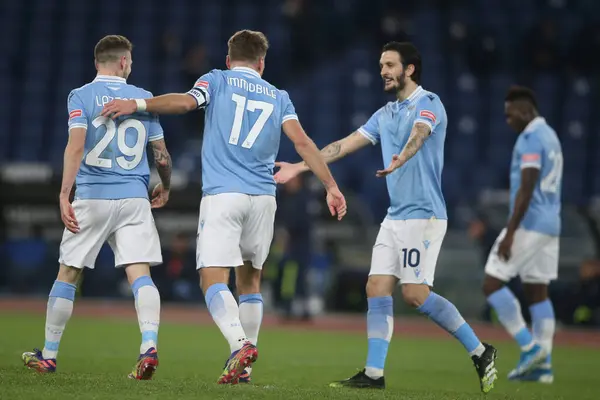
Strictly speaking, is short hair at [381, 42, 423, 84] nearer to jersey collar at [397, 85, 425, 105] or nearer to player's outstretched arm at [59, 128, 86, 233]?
jersey collar at [397, 85, 425, 105]

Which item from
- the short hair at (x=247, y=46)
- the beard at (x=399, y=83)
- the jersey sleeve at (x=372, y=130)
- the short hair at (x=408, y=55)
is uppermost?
the short hair at (x=408, y=55)

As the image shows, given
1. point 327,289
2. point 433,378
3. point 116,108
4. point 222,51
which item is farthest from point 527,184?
point 222,51

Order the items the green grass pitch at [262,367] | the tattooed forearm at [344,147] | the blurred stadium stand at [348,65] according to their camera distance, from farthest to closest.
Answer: the blurred stadium stand at [348,65], the tattooed forearm at [344,147], the green grass pitch at [262,367]

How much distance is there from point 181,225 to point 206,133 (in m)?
11.2

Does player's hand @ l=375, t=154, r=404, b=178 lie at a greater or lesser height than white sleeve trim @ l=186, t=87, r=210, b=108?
lesser

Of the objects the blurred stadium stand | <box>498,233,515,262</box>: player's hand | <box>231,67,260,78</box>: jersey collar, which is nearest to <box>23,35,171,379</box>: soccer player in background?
<box>231,67,260,78</box>: jersey collar

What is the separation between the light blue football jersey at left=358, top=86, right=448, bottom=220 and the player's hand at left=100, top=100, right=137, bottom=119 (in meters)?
1.95

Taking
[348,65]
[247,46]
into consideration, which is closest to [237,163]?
[247,46]

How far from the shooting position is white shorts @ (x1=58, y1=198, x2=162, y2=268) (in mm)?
7184

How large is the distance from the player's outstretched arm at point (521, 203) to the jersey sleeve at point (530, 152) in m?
0.05

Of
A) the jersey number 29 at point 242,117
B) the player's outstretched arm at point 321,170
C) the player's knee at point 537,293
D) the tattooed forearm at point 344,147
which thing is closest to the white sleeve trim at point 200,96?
the jersey number 29 at point 242,117

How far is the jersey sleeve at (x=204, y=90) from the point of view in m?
6.91

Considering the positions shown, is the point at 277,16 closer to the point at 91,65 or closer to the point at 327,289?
the point at 91,65

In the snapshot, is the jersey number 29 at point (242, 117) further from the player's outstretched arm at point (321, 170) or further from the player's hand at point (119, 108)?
Result: the player's hand at point (119, 108)
